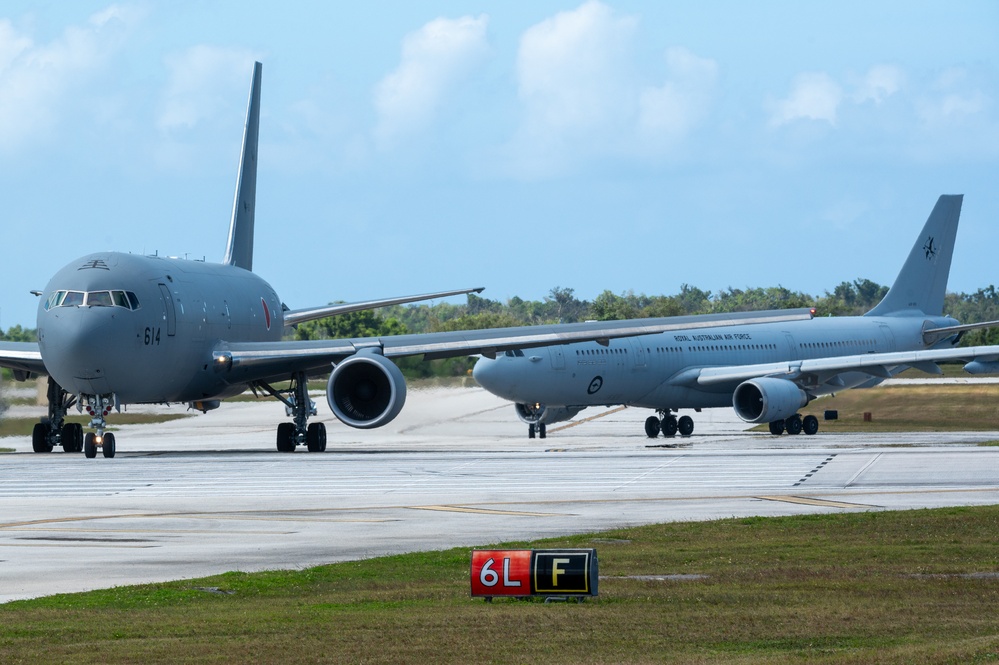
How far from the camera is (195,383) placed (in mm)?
34875

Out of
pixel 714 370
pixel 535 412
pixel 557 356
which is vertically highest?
pixel 557 356

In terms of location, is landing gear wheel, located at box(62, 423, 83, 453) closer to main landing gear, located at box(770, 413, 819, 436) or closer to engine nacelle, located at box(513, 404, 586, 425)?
engine nacelle, located at box(513, 404, 586, 425)

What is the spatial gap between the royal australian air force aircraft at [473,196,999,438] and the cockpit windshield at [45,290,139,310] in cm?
1314

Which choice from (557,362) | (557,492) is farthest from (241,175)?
(557,492)

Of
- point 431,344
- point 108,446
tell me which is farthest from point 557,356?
point 108,446

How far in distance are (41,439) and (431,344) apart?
937 cm

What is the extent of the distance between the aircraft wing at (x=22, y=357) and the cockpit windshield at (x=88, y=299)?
284cm

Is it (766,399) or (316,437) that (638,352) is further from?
(316,437)

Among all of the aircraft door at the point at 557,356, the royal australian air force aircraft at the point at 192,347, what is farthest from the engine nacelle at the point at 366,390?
the aircraft door at the point at 557,356

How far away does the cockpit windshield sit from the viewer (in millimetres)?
31047

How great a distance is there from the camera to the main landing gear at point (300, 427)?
35.3 m

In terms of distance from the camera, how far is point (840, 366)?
152ft

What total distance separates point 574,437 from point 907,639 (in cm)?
3610

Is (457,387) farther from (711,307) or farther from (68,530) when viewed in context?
(711,307)
